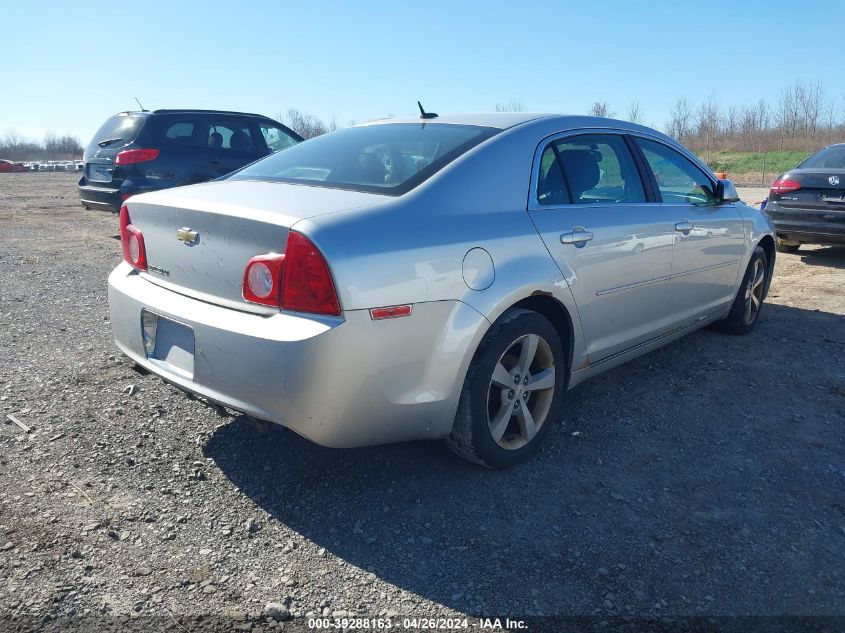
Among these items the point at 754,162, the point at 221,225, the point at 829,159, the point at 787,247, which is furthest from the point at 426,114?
the point at 754,162

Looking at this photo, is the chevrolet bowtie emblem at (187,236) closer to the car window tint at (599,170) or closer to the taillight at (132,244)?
the taillight at (132,244)

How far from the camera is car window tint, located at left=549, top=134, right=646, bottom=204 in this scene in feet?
11.7

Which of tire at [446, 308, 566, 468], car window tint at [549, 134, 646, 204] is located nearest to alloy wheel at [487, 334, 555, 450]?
tire at [446, 308, 566, 468]

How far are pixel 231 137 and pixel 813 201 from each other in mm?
7525

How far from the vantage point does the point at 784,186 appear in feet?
28.2

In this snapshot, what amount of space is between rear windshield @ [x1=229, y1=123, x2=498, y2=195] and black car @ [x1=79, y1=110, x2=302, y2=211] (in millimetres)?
5867

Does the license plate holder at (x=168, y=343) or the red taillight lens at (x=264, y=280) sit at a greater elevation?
the red taillight lens at (x=264, y=280)

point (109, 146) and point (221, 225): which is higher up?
point (109, 146)

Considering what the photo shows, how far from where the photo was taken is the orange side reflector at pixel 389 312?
2511 mm

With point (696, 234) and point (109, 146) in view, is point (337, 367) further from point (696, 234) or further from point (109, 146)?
point (109, 146)

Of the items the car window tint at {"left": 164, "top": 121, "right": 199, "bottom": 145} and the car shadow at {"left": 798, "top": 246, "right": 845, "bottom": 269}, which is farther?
the car window tint at {"left": 164, "top": 121, "right": 199, "bottom": 145}

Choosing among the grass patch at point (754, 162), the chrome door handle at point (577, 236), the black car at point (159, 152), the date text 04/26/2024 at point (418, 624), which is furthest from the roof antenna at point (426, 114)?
the grass patch at point (754, 162)

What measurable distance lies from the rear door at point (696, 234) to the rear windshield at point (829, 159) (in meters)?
4.53

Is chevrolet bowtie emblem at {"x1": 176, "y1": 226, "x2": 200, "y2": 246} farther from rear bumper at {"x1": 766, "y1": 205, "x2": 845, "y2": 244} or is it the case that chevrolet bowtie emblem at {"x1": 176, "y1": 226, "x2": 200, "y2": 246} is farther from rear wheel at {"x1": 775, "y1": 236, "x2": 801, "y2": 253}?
rear wheel at {"x1": 775, "y1": 236, "x2": 801, "y2": 253}
